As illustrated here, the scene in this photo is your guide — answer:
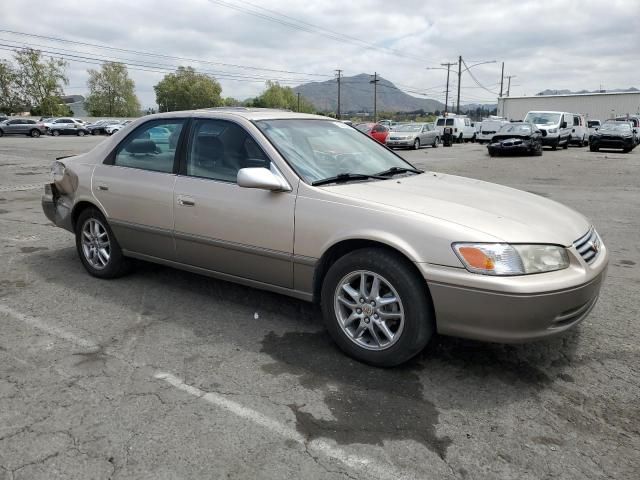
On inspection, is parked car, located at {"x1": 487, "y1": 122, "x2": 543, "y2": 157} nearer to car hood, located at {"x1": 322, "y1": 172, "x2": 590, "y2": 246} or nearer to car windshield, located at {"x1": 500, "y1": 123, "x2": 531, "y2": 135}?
car windshield, located at {"x1": 500, "y1": 123, "x2": 531, "y2": 135}

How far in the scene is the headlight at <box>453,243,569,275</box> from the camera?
2.85 metres

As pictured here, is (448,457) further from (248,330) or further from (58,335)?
(58,335)

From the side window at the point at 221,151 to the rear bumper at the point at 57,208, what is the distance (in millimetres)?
1776

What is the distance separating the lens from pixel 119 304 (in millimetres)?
4355

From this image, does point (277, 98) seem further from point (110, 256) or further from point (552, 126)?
point (110, 256)

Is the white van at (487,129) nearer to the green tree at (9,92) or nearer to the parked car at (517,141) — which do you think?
the parked car at (517,141)

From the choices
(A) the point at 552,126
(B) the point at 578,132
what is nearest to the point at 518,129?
(A) the point at 552,126

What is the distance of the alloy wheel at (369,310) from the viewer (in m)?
3.17

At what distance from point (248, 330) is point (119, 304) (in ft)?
4.09

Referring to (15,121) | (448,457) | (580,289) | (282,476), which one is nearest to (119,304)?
(282,476)

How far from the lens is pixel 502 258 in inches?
112

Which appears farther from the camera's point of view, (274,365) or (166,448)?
(274,365)

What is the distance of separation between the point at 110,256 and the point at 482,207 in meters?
3.32

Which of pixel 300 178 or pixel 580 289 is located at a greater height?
pixel 300 178
